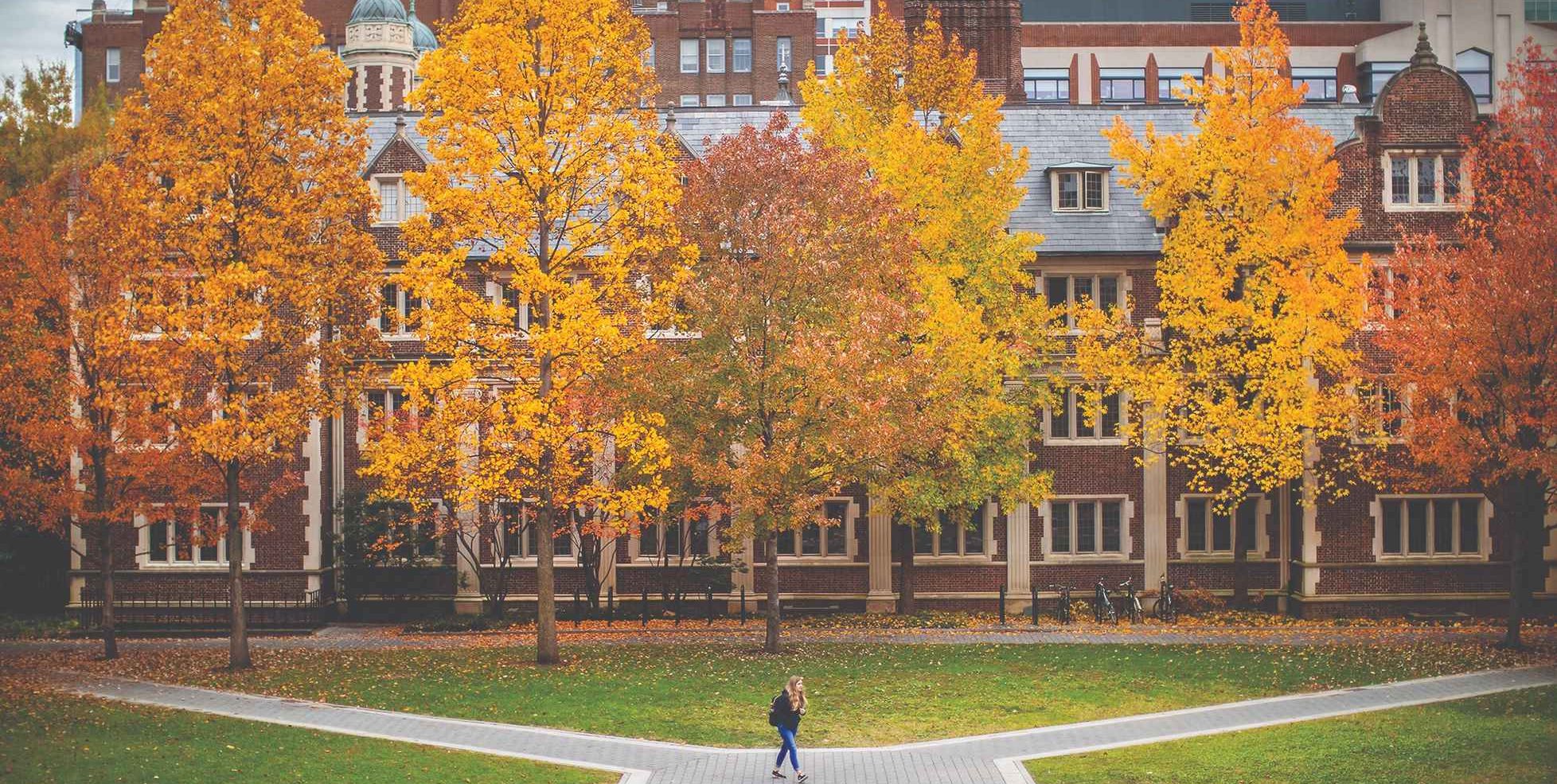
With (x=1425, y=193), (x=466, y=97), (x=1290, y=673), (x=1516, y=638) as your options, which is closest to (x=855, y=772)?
(x=1290, y=673)

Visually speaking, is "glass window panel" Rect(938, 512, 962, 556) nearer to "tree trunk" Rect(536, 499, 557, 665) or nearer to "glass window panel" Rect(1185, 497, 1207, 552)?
"glass window panel" Rect(1185, 497, 1207, 552)

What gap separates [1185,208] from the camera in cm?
3750

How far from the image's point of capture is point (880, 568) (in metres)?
41.2

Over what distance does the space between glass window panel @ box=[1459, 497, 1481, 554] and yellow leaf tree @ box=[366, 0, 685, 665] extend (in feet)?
74.3

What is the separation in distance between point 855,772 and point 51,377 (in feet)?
65.2

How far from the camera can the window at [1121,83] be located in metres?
88.1

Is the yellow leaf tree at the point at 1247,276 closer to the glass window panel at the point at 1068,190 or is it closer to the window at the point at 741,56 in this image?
the glass window panel at the point at 1068,190

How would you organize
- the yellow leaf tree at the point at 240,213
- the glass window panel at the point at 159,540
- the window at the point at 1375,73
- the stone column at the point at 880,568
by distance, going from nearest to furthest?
the yellow leaf tree at the point at 240,213, the glass window panel at the point at 159,540, the stone column at the point at 880,568, the window at the point at 1375,73

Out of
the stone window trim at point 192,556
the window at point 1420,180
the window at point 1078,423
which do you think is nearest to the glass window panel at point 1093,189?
the window at point 1078,423

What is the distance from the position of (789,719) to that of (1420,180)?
2773cm

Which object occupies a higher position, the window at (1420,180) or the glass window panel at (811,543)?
the window at (1420,180)

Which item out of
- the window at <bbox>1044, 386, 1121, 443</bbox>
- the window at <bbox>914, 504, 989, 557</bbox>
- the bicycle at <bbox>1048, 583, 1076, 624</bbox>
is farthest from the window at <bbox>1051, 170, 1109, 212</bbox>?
the bicycle at <bbox>1048, 583, 1076, 624</bbox>

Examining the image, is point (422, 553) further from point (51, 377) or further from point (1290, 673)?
point (1290, 673)

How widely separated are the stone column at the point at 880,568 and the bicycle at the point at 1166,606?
6.91 m
